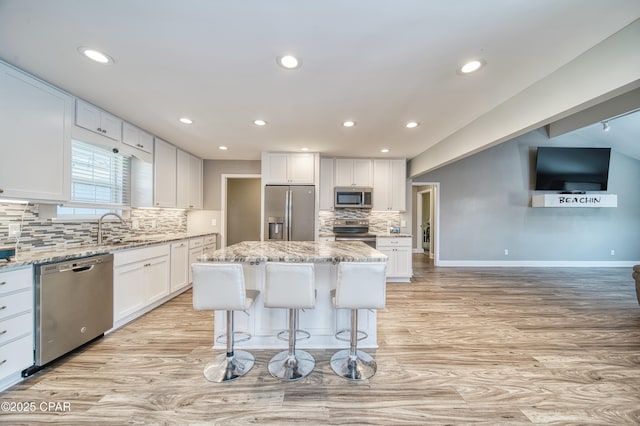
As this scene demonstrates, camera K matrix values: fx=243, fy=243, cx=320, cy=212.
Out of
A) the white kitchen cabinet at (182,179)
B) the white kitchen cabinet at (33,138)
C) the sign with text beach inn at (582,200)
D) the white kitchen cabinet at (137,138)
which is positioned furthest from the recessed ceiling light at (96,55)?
the sign with text beach inn at (582,200)

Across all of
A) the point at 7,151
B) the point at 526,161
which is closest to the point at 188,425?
the point at 7,151

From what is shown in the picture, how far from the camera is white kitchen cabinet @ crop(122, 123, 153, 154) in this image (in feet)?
10.2

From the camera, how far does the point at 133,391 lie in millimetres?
1761

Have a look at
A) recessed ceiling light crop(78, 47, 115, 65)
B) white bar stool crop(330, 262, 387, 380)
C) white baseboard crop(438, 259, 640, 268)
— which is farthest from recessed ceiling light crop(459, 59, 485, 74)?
white baseboard crop(438, 259, 640, 268)

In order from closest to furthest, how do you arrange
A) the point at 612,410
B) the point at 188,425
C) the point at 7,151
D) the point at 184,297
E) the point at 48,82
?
1. the point at 188,425
2. the point at 612,410
3. the point at 7,151
4. the point at 48,82
5. the point at 184,297

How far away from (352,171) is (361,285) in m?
Answer: 3.57

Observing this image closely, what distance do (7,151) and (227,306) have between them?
2114 millimetres

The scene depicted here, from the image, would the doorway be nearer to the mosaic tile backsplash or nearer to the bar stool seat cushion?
the mosaic tile backsplash

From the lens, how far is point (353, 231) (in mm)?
5219

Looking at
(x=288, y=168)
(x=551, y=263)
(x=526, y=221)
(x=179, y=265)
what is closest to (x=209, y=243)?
(x=179, y=265)

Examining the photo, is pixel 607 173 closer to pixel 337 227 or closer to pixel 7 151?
pixel 337 227

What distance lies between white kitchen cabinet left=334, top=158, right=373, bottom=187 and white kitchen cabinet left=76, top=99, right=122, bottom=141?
356 centimetres

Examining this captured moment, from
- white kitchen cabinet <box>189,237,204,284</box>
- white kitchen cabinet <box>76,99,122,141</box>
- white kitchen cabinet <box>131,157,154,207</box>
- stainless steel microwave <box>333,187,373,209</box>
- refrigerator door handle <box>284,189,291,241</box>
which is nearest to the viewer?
white kitchen cabinet <box>76,99,122,141</box>

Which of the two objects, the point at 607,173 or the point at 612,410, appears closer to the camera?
the point at 612,410
